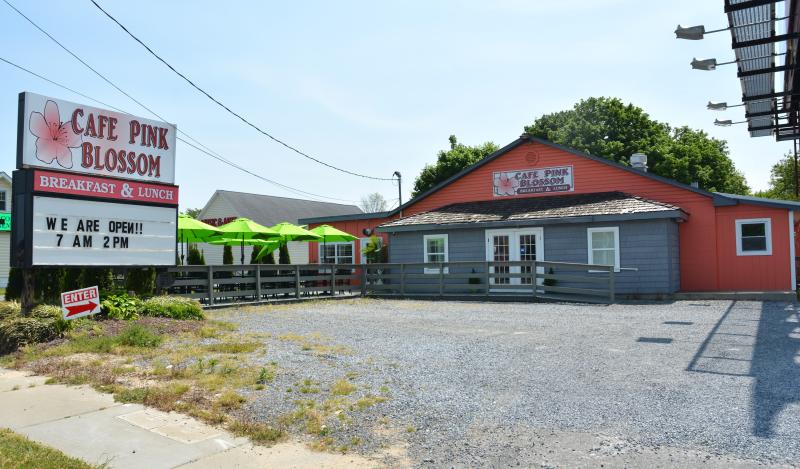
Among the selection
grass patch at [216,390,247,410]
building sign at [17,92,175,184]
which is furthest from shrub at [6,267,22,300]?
grass patch at [216,390,247,410]

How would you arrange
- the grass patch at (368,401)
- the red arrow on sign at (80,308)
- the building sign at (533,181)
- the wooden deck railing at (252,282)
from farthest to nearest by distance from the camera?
the building sign at (533,181)
the wooden deck railing at (252,282)
the red arrow on sign at (80,308)
the grass patch at (368,401)

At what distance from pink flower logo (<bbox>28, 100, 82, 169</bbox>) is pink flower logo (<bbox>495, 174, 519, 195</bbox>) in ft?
49.0

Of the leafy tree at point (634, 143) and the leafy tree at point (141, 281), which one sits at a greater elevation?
the leafy tree at point (634, 143)

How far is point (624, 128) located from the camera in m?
42.4

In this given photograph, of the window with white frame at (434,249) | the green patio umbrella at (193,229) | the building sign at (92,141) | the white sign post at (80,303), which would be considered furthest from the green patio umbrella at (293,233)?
the white sign post at (80,303)

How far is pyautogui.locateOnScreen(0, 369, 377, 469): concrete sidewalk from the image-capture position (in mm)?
4230

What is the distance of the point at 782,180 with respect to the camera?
186 feet

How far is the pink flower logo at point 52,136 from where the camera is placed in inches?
397

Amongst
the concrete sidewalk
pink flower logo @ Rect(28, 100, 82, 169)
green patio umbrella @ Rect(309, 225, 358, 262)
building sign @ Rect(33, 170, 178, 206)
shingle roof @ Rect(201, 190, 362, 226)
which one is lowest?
the concrete sidewalk

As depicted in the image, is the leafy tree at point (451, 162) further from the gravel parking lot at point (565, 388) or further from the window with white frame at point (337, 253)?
the gravel parking lot at point (565, 388)

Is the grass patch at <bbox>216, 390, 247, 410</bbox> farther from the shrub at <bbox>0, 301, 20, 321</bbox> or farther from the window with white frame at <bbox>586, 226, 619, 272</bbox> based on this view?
the window with white frame at <bbox>586, 226, 619, 272</bbox>

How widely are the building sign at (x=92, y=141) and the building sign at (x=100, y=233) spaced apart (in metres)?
0.66

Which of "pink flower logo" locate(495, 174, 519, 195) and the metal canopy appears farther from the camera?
"pink flower logo" locate(495, 174, 519, 195)

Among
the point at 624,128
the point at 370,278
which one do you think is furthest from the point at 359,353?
the point at 624,128
